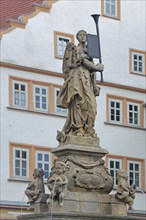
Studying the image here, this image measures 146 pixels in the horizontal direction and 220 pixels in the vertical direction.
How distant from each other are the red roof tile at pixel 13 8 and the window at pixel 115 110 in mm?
4910

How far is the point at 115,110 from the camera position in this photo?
38.2 meters

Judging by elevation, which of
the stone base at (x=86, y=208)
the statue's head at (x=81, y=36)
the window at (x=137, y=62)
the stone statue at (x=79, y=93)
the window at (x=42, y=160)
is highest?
the window at (x=137, y=62)

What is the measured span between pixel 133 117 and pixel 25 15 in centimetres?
651

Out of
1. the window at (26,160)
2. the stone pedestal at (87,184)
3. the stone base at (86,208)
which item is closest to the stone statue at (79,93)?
the stone pedestal at (87,184)

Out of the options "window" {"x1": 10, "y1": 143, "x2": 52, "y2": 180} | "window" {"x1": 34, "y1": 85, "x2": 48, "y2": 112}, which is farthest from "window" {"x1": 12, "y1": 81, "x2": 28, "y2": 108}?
"window" {"x1": 10, "y1": 143, "x2": 52, "y2": 180}

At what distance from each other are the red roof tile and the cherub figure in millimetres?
20541

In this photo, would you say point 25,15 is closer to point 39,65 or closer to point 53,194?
point 39,65

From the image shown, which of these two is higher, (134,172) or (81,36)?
(81,36)

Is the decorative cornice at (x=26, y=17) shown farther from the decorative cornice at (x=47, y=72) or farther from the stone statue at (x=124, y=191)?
the stone statue at (x=124, y=191)

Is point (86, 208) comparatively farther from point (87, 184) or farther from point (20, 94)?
point (20, 94)

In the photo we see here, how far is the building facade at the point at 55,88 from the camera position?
113 ft

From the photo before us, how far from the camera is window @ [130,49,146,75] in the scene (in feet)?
128

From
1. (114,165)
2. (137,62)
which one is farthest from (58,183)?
(137,62)

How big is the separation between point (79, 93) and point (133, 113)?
22.0 m
